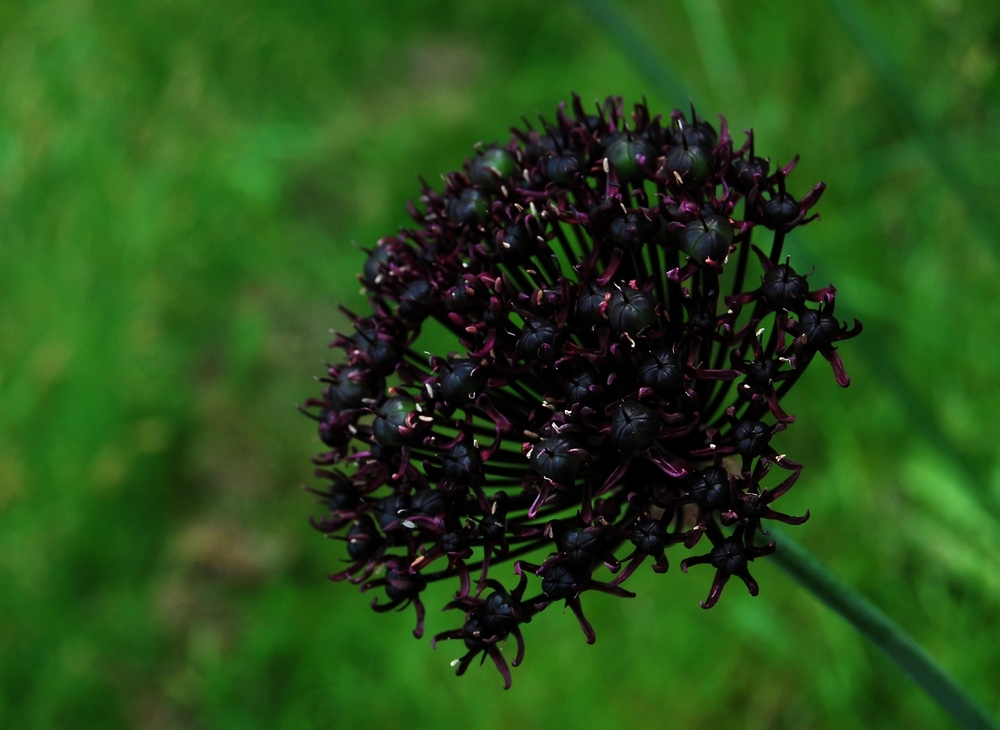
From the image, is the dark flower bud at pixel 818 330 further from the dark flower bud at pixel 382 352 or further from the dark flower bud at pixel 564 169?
the dark flower bud at pixel 382 352

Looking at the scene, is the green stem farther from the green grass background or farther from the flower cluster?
the green grass background

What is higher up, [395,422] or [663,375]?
[395,422]

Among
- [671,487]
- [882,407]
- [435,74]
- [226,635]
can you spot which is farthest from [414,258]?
[435,74]

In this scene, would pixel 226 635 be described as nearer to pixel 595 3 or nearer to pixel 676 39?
pixel 595 3

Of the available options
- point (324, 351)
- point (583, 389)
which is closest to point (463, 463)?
point (583, 389)

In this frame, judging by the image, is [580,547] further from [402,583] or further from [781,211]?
[781,211]

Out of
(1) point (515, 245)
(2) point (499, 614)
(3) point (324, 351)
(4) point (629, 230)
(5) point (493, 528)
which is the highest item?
(3) point (324, 351)
